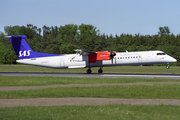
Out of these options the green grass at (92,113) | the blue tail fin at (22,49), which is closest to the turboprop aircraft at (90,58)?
the blue tail fin at (22,49)

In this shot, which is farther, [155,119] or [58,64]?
[58,64]

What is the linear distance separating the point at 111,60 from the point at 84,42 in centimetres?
7361

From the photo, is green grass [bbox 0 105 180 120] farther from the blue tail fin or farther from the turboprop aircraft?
the blue tail fin

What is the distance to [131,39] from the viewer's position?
4562 inches

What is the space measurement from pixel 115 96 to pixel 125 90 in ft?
9.52

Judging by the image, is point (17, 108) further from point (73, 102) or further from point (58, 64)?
point (58, 64)

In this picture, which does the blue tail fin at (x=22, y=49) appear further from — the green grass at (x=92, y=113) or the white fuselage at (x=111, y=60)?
the green grass at (x=92, y=113)

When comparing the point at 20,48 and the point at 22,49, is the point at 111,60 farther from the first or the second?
the point at 20,48

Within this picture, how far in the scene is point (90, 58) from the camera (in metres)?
38.8

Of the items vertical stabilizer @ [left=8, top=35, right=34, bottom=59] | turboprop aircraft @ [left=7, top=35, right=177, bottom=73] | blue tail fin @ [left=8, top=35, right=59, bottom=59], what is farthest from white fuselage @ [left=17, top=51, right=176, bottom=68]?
vertical stabilizer @ [left=8, top=35, right=34, bottom=59]

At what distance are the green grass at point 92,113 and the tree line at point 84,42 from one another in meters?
26.1

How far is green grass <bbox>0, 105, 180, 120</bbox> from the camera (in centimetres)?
1060

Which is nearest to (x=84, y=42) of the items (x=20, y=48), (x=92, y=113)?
(x=20, y=48)

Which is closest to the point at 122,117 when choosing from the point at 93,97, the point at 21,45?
the point at 93,97
